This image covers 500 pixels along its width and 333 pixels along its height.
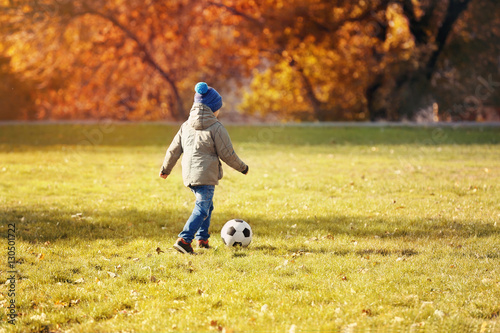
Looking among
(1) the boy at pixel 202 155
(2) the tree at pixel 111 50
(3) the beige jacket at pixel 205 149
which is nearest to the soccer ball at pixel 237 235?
(1) the boy at pixel 202 155

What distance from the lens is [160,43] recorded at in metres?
24.5

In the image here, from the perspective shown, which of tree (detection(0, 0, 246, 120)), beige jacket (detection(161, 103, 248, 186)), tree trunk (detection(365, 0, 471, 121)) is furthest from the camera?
tree (detection(0, 0, 246, 120))

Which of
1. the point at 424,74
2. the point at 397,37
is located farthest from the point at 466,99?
the point at 397,37

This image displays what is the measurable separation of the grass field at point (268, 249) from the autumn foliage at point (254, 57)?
9.82 meters

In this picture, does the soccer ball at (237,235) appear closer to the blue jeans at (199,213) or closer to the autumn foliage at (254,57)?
the blue jeans at (199,213)

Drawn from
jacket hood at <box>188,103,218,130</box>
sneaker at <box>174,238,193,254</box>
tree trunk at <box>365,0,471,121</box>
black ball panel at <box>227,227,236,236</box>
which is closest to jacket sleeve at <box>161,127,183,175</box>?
jacket hood at <box>188,103,218,130</box>

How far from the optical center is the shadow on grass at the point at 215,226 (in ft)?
22.1

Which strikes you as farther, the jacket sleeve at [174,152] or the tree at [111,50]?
the tree at [111,50]

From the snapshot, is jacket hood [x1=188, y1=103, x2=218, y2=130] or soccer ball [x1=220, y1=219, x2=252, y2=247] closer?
jacket hood [x1=188, y1=103, x2=218, y2=130]

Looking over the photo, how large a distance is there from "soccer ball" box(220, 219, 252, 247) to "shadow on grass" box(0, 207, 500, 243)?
50cm

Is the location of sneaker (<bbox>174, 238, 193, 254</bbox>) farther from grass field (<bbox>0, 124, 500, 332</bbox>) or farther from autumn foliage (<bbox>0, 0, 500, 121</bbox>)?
autumn foliage (<bbox>0, 0, 500, 121</bbox>)

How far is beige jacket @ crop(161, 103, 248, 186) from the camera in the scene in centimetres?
598

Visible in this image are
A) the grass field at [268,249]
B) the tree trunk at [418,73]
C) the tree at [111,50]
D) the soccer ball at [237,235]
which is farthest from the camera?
the tree at [111,50]

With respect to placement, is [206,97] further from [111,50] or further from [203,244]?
[111,50]
